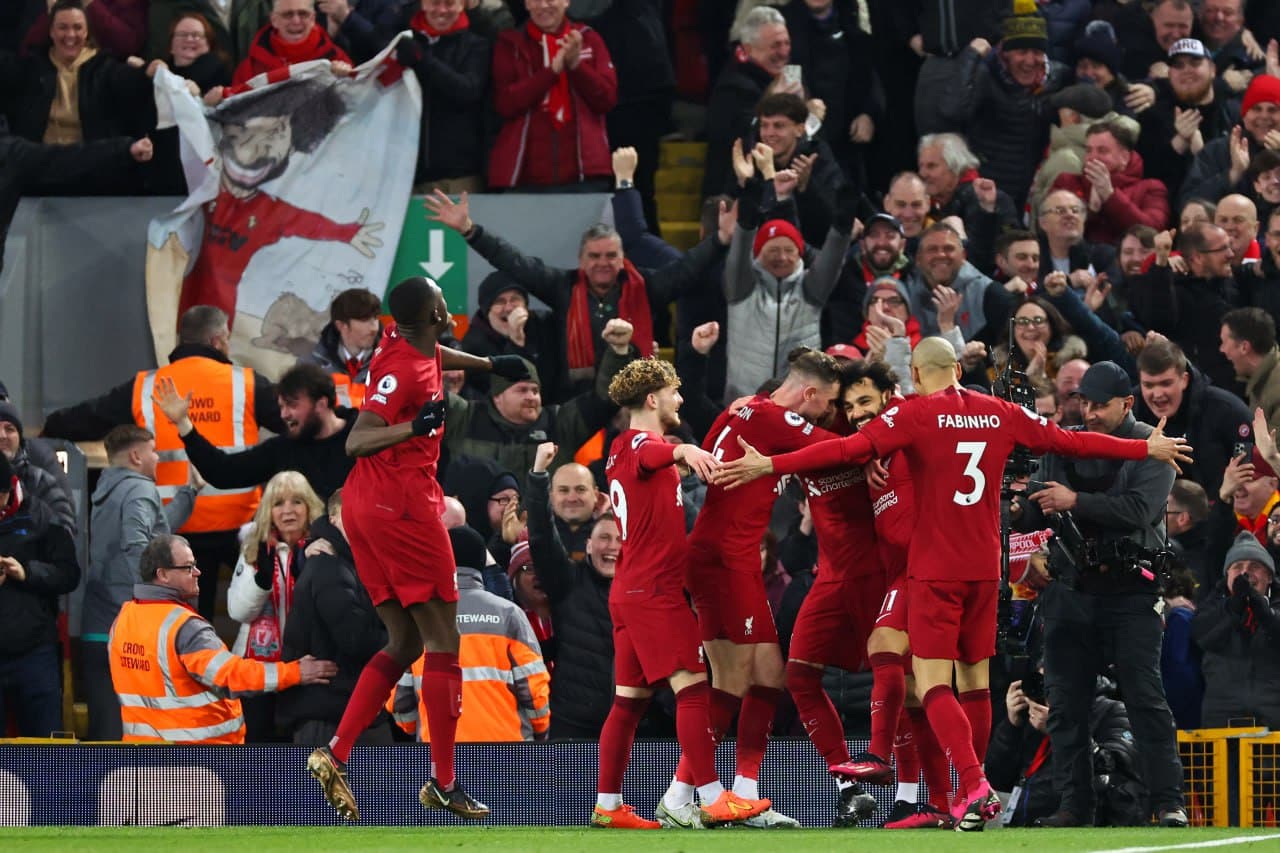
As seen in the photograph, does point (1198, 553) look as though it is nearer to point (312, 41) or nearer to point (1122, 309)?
point (1122, 309)

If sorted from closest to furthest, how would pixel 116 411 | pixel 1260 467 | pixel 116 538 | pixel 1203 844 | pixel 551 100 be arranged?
1. pixel 1203 844
2. pixel 1260 467
3. pixel 116 538
4. pixel 116 411
5. pixel 551 100

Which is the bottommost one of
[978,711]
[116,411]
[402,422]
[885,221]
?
[978,711]

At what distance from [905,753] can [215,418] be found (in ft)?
16.6

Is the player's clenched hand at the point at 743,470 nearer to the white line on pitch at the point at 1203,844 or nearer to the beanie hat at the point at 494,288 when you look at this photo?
the white line on pitch at the point at 1203,844

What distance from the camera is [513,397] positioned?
13906mm

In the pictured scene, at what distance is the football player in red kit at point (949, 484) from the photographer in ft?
32.9

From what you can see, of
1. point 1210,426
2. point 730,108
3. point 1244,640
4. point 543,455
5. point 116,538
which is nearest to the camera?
point 543,455

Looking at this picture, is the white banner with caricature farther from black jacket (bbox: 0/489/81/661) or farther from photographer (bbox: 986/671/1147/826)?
photographer (bbox: 986/671/1147/826)

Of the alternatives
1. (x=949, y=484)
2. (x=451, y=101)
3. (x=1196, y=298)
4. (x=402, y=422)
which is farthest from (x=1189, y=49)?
(x=402, y=422)

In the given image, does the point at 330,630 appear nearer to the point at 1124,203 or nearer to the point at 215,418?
the point at 215,418

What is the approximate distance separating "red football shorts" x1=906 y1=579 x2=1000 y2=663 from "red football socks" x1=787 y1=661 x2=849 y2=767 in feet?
2.71

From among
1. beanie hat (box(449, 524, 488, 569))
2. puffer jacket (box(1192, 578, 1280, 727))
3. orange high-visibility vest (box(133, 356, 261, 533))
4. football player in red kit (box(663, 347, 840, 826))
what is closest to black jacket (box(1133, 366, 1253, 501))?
puffer jacket (box(1192, 578, 1280, 727))

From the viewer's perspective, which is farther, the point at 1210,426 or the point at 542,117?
the point at 542,117

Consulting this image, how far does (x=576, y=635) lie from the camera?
1236 cm
